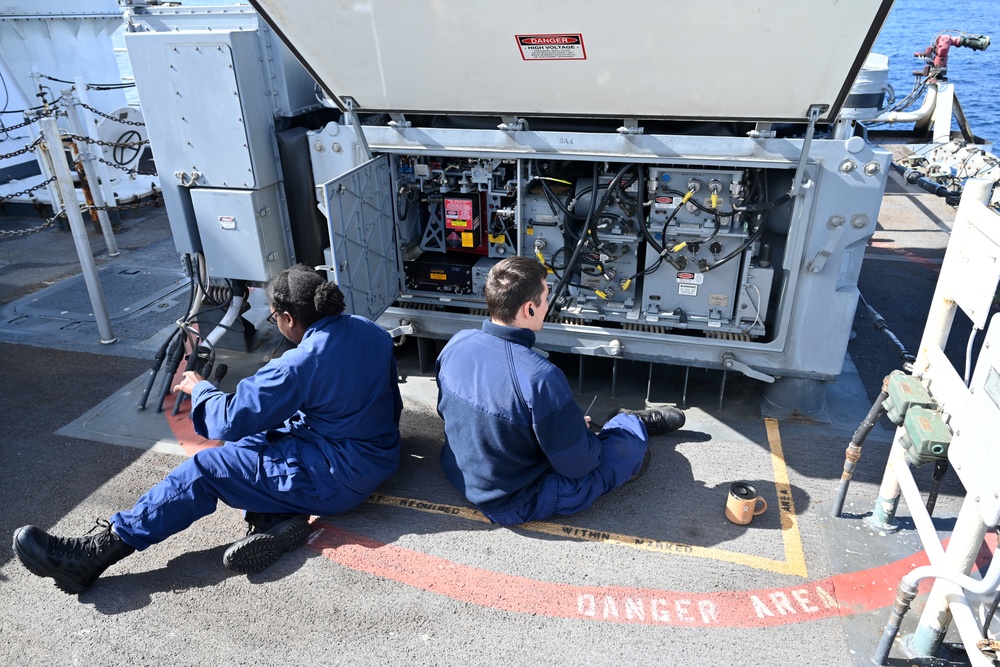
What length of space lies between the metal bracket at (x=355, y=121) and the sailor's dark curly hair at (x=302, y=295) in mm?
1556

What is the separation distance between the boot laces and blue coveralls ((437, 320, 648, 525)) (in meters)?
1.75

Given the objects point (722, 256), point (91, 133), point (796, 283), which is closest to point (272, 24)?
point (722, 256)

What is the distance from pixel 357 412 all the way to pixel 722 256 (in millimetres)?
2644

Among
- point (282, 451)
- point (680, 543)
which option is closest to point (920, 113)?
point (680, 543)

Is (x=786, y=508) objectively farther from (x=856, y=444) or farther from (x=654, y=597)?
(x=654, y=597)

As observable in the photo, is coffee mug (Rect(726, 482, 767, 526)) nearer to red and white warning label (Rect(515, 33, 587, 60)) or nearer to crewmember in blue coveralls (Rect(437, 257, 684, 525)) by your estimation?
crewmember in blue coveralls (Rect(437, 257, 684, 525))

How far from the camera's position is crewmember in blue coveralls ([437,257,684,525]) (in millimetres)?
3182

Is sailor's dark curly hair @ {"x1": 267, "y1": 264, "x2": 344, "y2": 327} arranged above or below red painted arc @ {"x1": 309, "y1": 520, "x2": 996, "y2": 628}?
above

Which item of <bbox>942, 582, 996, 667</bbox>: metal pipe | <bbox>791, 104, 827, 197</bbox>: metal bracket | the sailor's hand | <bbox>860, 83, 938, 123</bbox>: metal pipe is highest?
<bbox>791, 104, 827, 197</bbox>: metal bracket

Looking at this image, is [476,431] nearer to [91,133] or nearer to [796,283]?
[796,283]

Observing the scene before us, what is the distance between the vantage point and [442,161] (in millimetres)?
5004

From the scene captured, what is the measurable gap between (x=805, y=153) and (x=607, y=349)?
1.75 m

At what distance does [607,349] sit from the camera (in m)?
4.70

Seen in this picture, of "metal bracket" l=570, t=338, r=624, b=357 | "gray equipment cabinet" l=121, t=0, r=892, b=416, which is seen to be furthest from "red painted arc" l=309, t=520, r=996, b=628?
"metal bracket" l=570, t=338, r=624, b=357
